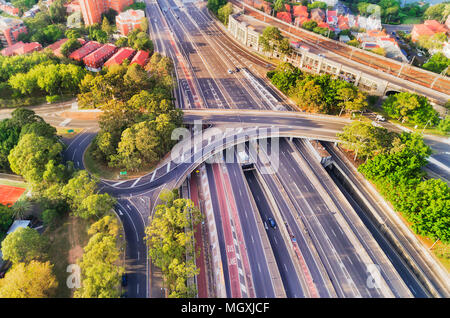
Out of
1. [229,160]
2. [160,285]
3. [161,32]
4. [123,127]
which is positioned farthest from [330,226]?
[161,32]

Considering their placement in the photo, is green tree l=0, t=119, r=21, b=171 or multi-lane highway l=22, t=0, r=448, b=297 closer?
multi-lane highway l=22, t=0, r=448, b=297

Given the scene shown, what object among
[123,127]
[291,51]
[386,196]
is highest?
[291,51]

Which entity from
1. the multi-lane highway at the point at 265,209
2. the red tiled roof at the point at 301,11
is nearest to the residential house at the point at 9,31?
the multi-lane highway at the point at 265,209

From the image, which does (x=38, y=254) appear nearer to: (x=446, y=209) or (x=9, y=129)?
(x=9, y=129)

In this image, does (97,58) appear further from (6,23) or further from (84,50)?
(6,23)

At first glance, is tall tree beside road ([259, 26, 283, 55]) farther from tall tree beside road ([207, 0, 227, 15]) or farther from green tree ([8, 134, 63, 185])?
green tree ([8, 134, 63, 185])

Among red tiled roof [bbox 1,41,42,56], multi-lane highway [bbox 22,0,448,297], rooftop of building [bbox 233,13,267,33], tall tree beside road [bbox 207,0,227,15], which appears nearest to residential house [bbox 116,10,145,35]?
red tiled roof [bbox 1,41,42,56]
